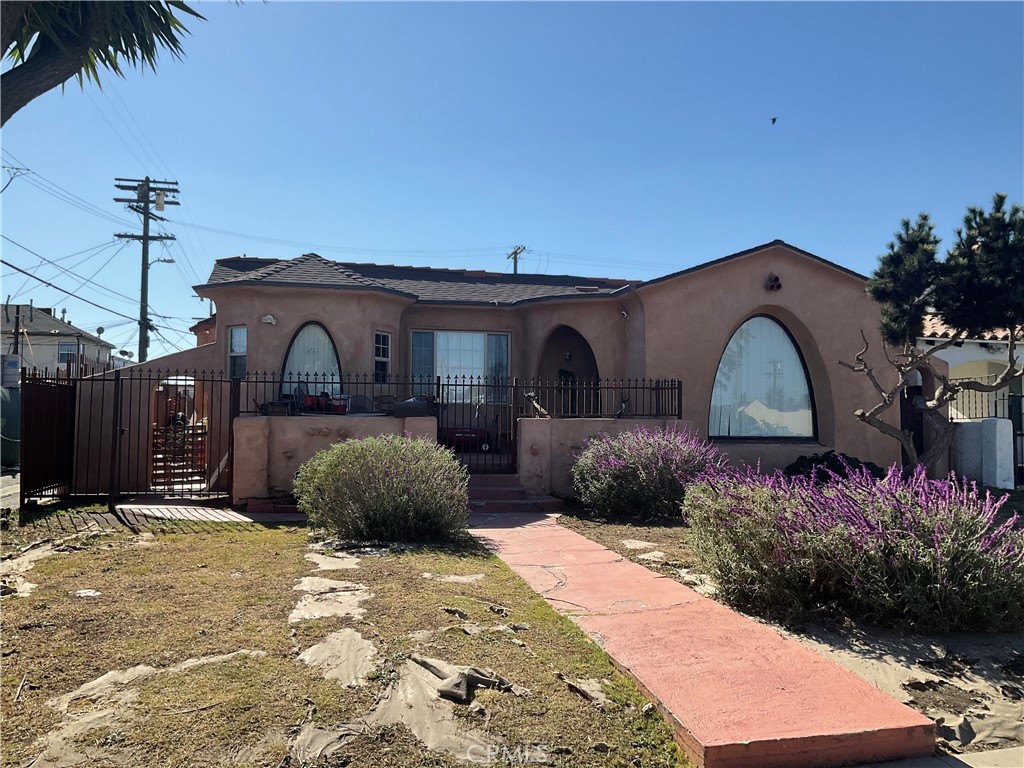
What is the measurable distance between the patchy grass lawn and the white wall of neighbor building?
13.5 meters

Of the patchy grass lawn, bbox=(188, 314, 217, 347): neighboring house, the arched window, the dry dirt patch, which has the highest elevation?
bbox=(188, 314, 217, 347): neighboring house

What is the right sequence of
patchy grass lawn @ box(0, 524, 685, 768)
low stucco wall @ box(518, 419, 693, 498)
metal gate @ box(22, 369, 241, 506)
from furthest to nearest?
1. low stucco wall @ box(518, 419, 693, 498)
2. metal gate @ box(22, 369, 241, 506)
3. patchy grass lawn @ box(0, 524, 685, 768)

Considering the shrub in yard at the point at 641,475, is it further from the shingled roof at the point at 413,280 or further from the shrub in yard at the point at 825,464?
the shingled roof at the point at 413,280

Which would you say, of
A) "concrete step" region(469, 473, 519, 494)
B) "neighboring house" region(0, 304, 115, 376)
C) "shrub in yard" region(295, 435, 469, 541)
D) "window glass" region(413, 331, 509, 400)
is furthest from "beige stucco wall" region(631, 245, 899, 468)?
"neighboring house" region(0, 304, 115, 376)

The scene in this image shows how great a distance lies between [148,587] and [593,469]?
686 centimetres

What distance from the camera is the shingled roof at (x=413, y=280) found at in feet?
50.2

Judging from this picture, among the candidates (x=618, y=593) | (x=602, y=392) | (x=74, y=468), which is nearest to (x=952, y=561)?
(x=618, y=593)

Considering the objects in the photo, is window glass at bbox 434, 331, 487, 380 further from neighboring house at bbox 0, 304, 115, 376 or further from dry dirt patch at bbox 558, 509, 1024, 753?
neighboring house at bbox 0, 304, 115, 376

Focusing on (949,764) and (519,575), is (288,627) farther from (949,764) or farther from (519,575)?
(949,764)

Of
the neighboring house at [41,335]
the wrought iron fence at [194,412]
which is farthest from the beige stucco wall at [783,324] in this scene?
the neighboring house at [41,335]

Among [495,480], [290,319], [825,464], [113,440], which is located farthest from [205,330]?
[825,464]

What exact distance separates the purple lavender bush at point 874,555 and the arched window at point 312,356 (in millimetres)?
10681

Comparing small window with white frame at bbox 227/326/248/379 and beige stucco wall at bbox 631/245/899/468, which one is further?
small window with white frame at bbox 227/326/248/379

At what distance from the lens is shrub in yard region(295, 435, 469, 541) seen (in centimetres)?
857
